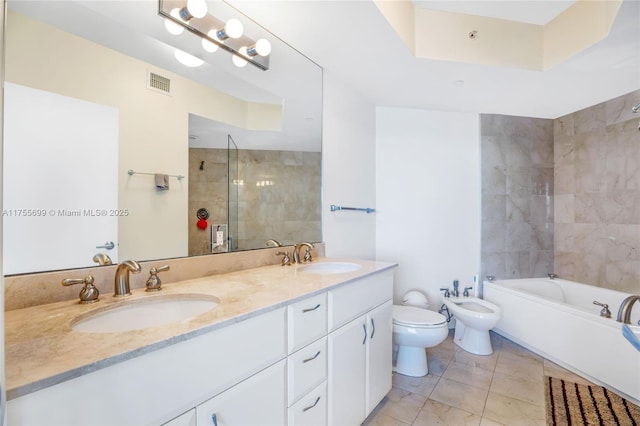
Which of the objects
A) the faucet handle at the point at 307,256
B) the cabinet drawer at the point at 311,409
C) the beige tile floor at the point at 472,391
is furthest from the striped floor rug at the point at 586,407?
the faucet handle at the point at 307,256

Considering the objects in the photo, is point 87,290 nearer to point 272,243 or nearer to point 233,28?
point 272,243

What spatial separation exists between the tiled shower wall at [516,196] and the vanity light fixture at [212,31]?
2.45 metres

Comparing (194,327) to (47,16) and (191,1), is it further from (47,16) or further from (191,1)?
(191,1)

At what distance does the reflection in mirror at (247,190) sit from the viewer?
1434 mm

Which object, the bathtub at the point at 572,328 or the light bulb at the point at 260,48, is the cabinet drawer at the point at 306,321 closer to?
the light bulb at the point at 260,48

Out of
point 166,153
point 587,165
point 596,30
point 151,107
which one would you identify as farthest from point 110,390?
point 587,165

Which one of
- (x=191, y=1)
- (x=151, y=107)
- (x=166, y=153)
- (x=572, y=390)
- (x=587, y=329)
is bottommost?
(x=572, y=390)

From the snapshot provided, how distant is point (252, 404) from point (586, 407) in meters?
2.13

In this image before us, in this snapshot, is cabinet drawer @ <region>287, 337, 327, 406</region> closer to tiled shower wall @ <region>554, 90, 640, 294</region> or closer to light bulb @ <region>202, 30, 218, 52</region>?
light bulb @ <region>202, 30, 218, 52</region>

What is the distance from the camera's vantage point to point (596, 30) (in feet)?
5.82

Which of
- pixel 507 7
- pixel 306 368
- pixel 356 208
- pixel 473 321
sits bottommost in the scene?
pixel 473 321

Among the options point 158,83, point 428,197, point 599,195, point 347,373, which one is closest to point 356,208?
point 428,197

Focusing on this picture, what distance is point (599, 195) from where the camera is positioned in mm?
2854

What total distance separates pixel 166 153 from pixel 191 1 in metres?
0.68
